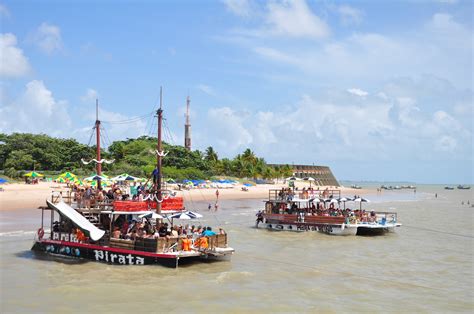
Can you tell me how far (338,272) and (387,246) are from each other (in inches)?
392

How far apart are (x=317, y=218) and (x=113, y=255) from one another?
1804 centimetres

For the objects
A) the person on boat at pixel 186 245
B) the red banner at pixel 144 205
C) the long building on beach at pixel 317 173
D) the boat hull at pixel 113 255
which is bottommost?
the boat hull at pixel 113 255

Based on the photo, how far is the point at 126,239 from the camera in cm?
2403

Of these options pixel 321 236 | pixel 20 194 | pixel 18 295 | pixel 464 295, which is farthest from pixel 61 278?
pixel 20 194

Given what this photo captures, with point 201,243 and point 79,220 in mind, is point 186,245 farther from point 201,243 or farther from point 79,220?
Result: point 79,220

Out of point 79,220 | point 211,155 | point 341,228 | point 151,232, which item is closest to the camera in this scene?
point 151,232

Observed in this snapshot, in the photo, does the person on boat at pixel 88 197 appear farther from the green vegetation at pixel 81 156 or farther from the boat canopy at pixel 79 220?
the green vegetation at pixel 81 156

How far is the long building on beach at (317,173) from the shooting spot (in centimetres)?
15800

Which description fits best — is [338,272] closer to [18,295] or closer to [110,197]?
[110,197]

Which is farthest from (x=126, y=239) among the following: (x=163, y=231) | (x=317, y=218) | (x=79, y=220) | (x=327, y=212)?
(x=327, y=212)

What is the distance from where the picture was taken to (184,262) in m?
24.0

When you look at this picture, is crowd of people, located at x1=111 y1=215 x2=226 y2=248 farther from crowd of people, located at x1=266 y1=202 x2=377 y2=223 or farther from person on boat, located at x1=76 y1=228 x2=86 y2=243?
crowd of people, located at x1=266 y1=202 x2=377 y2=223

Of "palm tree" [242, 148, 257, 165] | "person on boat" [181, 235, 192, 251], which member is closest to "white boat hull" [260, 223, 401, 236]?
"person on boat" [181, 235, 192, 251]

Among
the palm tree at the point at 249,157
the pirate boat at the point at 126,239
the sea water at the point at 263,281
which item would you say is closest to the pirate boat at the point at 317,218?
the sea water at the point at 263,281
